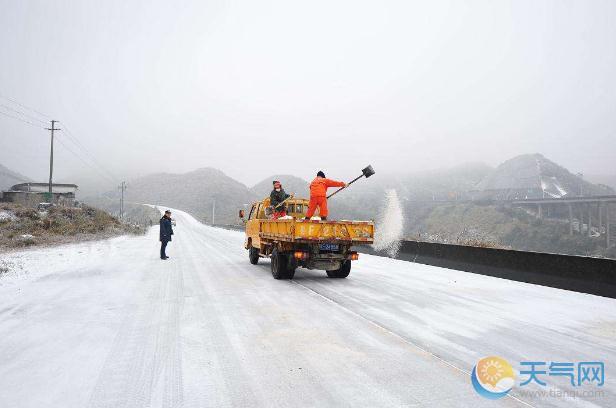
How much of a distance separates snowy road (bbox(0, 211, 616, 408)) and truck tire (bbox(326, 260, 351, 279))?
1.06 meters

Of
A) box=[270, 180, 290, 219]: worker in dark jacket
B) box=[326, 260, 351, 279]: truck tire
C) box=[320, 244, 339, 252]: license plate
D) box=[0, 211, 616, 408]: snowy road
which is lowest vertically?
box=[0, 211, 616, 408]: snowy road

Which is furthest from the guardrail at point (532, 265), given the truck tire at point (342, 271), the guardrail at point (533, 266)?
the truck tire at point (342, 271)

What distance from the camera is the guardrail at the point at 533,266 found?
941 centimetres

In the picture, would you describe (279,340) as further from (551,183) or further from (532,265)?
(551,183)

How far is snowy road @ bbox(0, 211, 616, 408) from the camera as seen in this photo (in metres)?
3.92

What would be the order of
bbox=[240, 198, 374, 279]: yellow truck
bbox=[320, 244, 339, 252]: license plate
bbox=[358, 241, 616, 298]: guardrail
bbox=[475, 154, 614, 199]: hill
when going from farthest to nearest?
bbox=[475, 154, 614, 199]: hill < bbox=[320, 244, 339, 252]: license plate < bbox=[240, 198, 374, 279]: yellow truck < bbox=[358, 241, 616, 298]: guardrail

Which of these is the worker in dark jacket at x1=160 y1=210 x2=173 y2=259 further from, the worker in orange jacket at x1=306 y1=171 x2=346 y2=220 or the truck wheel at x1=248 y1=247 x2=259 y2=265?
the worker in orange jacket at x1=306 y1=171 x2=346 y2=220

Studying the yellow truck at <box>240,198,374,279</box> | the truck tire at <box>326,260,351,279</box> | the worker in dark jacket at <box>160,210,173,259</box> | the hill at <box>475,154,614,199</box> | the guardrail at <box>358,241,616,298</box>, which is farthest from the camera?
the hill at <box>475,154,614,199</box>

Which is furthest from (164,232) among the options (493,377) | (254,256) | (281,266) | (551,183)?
(551,183)

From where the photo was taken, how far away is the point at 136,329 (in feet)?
20.1

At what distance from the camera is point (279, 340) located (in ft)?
18.4

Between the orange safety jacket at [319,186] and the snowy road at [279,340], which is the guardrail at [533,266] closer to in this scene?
the snowy road at [279,340]

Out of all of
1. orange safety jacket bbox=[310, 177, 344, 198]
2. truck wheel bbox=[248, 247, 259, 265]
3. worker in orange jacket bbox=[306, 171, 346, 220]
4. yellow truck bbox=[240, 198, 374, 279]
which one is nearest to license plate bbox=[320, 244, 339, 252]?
yellow truck bbox=[240, 198, 374, 279]

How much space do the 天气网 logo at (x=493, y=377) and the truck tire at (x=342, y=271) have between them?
22.9 feet
